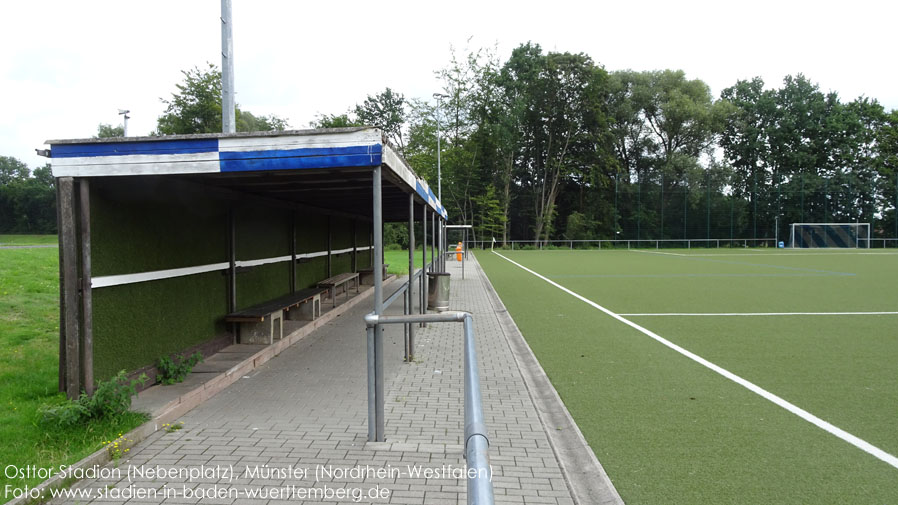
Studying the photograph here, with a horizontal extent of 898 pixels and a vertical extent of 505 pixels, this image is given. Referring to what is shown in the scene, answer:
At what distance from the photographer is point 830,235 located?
153ft

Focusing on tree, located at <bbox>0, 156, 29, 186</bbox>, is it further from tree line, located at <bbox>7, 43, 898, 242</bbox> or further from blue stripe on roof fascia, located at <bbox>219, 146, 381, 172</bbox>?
blue stripe on roof fascia, located at <bbox>219, 146, 381, 172</bbox>

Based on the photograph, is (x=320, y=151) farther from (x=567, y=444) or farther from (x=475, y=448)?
(x=475, y=448)

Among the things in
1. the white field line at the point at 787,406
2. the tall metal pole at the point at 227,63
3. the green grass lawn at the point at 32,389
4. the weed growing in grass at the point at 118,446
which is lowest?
the white field line at the point at 787,406

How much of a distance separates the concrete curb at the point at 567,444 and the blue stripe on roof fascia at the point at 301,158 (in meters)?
2.55

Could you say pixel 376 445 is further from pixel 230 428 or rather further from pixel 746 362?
pixel 746 362

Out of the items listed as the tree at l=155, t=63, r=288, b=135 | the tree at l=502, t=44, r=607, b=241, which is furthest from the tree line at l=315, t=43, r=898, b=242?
the tree at l=155, t=63, r=288, b=135

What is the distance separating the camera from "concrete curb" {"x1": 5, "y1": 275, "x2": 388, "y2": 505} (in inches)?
122

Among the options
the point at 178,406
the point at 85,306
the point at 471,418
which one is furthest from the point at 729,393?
the point at 85,306

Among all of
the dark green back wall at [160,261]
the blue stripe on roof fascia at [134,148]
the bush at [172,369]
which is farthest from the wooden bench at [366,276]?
the blue stripe on roof fascia at [134,148]

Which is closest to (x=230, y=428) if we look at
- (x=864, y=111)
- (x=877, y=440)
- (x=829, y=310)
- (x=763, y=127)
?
(x=877, y=440)

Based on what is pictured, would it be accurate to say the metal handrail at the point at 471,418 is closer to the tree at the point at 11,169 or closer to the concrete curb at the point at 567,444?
the concrete curb at the point at 567,444

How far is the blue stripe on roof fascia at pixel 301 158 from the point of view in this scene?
163 inches

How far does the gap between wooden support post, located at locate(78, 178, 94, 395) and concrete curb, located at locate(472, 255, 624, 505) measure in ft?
12.0

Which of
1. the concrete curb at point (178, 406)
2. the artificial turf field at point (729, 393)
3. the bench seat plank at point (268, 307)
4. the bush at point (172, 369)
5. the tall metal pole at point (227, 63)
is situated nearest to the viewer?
the concrete curb at point (178, 406)
